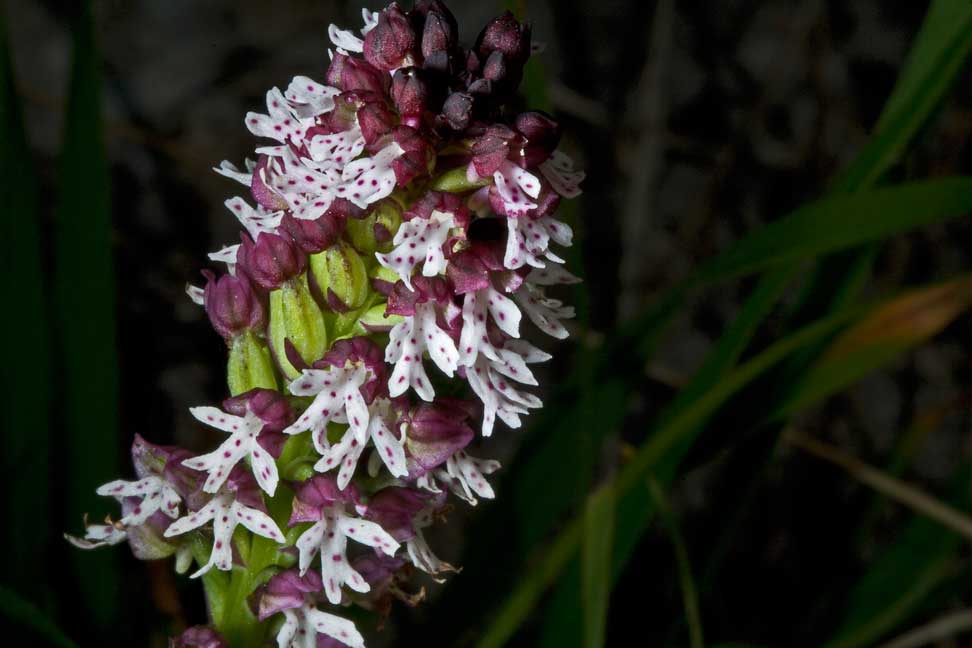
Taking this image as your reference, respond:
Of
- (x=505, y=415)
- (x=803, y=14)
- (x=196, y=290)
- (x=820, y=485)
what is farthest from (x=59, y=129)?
(x=820, y=485)

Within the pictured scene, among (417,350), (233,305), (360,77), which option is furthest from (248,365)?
(360,77)

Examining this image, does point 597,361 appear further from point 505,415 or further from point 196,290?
point 196,290

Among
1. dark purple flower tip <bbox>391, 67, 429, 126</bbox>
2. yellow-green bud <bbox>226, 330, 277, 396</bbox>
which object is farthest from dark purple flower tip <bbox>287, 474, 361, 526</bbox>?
dark purple flower tip <bbox>391, 67, 429, 126</bbox>

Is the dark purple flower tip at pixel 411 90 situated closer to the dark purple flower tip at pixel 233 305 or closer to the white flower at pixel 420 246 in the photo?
the white flower at pixel 420 246

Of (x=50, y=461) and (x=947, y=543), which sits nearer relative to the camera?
(x=50, y=461)

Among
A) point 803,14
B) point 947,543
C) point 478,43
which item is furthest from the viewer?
point 803,14

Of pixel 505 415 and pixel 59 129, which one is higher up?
pixel 59 129

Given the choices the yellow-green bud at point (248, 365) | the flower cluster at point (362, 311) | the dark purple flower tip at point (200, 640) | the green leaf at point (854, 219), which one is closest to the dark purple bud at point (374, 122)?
the flower cluster at point (362, 311)

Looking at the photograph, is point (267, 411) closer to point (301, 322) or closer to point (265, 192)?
point (301, 322)
